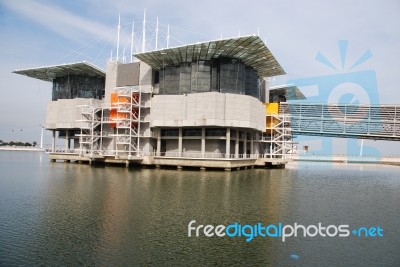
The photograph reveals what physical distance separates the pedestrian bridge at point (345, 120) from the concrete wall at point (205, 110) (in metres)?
18.6

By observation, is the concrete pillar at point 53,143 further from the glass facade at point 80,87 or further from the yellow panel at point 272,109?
the yellow panel at point 272,109

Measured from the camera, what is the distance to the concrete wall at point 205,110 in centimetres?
6109

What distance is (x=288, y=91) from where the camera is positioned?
106 metres

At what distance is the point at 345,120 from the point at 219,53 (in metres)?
35.8

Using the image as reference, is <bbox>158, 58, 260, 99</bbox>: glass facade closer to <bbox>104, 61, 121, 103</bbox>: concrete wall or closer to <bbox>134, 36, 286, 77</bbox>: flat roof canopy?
<bbox>134, 36, 286, 77</bbox>: flat roof canopy

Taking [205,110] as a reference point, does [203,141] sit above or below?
below

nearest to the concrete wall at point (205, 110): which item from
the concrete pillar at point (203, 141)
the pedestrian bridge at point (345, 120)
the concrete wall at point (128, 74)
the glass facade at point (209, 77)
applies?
the concrete pillar at point (203, 141)

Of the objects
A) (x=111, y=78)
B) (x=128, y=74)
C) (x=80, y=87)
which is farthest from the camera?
(x=80, y=87)

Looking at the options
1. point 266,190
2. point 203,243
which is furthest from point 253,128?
point 203,243

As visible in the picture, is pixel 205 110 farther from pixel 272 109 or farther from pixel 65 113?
pixel 65 113

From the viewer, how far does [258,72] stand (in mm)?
76500

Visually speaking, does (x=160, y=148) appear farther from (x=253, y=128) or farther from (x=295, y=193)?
(x=295, y=193)

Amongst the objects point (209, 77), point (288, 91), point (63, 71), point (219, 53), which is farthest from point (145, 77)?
point (288, 91)

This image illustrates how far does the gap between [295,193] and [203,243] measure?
1952 centimetres
